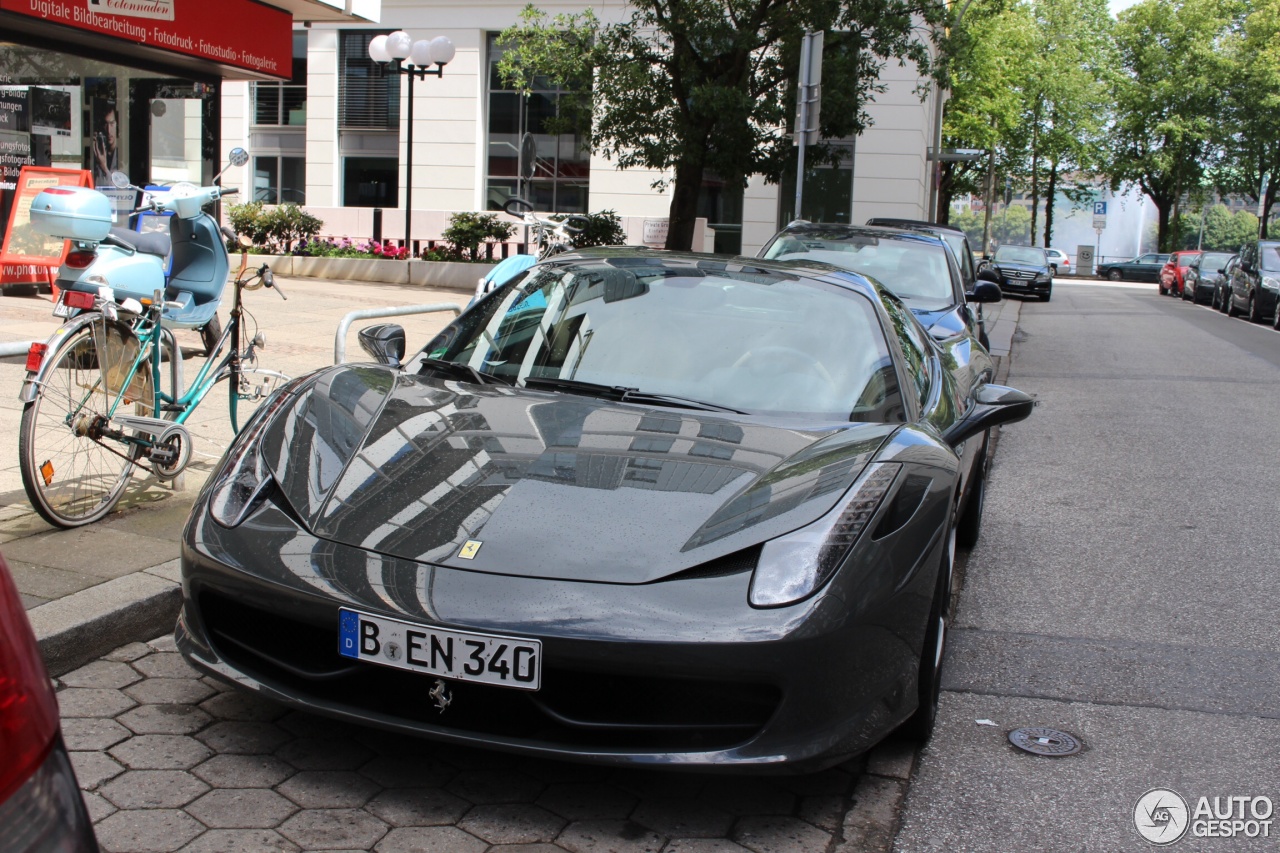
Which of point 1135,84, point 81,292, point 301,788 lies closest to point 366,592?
point 301,788

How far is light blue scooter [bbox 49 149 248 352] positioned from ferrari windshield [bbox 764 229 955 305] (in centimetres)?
460

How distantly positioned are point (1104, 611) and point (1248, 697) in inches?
35.8

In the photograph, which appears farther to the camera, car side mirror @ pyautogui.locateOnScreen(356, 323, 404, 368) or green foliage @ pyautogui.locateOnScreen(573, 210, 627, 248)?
green foliage @ pyautogui.locateOnScreen(573, 210, 627, 248)

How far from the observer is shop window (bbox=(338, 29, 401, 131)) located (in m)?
29.8

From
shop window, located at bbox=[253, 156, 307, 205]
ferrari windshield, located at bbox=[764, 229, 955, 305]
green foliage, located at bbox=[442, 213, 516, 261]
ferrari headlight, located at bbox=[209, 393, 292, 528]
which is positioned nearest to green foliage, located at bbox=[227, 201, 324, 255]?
green foliage, located at bbox=[442, 213, 516, 261]

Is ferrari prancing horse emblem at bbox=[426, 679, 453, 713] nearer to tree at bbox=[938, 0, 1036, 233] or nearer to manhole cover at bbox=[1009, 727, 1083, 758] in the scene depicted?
manhole cover at bbox=[1009, 727, 1083, 758]

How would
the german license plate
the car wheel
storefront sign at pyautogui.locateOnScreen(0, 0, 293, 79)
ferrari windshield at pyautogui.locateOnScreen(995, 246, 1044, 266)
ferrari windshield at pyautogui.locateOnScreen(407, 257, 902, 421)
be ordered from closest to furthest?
the german license plate
the car wheel
ferrari windshield at pyautogui.locateOnScreen(407, 257, 902, 421)
storefront sign at pyautogui.locateOnScreen(0, 0, 293, 79)
ferrari windshield at pyautogui.locateOnScreen(995, 246, 1044, 266)

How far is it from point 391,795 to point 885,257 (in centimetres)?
733

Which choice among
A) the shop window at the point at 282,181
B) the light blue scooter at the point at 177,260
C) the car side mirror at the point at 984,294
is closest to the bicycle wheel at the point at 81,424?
the light blue scooter at the point at 177,260

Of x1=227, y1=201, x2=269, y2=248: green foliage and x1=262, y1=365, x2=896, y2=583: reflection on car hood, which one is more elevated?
x1=227, y1=201, x2=269, y2=248: green foliage

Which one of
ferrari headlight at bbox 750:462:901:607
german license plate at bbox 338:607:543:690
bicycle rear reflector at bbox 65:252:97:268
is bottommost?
german license plate at bbox 338:607:543:690

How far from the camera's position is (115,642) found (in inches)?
149

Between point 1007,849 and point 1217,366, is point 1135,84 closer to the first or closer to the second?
point 1217,366

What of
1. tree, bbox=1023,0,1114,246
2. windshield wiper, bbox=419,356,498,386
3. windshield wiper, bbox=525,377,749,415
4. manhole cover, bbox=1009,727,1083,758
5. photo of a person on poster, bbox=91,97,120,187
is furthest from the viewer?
tree, bbox=1023,0,1114,246
